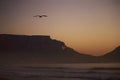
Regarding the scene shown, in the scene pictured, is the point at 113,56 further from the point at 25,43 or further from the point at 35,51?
the point at 25,43

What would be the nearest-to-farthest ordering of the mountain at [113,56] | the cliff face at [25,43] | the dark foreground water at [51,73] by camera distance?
the mountain at [113,56] → the cliff face at [25,43] → the dark foreground water at [51,73]

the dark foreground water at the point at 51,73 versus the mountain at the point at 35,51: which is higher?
the mountain at the point at 35,51

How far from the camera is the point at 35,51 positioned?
4887 millimetres

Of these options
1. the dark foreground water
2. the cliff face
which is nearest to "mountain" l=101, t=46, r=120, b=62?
the dark foreground water

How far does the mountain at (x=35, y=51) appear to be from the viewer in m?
4.83

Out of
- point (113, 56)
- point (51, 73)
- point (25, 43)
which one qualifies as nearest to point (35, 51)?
point (25, 43)

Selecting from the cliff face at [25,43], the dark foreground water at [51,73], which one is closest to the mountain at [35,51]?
the cliff face at [25,43]

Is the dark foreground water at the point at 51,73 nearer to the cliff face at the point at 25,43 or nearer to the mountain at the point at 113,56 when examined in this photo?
the mountain at the point at 113,56

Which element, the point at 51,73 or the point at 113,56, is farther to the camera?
the point at 51,73

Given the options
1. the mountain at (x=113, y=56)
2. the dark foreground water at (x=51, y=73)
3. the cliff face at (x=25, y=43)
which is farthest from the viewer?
A: the dark foreground water at (x=51, y=73)

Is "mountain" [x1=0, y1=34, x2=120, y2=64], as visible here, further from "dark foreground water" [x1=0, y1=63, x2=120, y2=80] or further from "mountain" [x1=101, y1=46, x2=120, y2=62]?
"dark foreground water" [x1=0, y1=63, x2=120, y2=80]

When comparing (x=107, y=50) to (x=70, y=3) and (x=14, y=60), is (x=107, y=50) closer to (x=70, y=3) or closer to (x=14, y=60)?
(x=70, y=3)

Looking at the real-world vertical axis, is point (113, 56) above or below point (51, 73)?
above

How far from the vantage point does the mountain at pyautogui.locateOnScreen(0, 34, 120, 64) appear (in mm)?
4828
